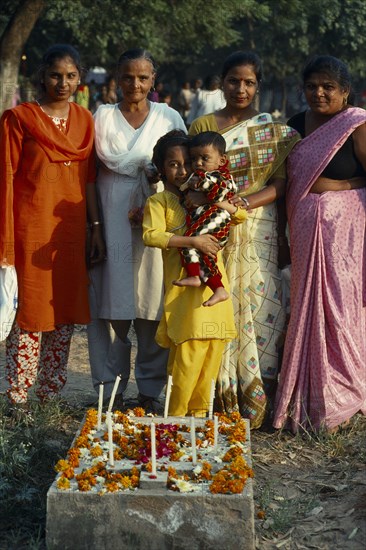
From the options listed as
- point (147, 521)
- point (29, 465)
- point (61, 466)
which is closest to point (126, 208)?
point (29, 465)

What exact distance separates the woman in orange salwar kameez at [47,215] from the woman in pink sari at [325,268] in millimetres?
1192

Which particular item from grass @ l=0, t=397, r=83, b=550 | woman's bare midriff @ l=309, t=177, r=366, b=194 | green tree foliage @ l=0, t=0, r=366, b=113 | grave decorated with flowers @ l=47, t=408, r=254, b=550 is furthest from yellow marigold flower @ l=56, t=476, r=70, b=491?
green tree foliage @ l=0, t=0, r=366, b=113

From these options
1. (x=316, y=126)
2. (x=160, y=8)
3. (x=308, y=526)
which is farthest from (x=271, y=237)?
(x=160, y=8)

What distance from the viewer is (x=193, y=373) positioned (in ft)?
14.7

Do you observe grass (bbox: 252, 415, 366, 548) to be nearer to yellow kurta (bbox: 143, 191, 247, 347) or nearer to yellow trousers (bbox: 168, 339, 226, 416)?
yellow trousers (bbox: 168, 339, 226, 416)

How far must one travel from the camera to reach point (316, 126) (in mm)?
4926

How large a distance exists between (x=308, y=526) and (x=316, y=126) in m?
2.26

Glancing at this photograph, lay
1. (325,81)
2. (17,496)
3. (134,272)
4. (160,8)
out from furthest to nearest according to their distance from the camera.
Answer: (160,8), (134,272), (325,81), (17,496)

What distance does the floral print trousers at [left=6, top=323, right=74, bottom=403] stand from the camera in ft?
16.3

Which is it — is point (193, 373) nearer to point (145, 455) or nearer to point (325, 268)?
point (145, 455)

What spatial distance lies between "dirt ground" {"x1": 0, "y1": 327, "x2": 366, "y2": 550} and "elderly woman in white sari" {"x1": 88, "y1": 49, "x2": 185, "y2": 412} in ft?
1.79

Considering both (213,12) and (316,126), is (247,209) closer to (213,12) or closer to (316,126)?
(316,126)

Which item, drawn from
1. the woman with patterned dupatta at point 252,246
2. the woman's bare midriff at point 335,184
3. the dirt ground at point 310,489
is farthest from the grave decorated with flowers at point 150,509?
the woman's bare midriff at point 335,184

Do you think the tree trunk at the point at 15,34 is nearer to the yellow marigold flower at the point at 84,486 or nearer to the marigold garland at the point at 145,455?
the marigold garland at the point at 145,455
